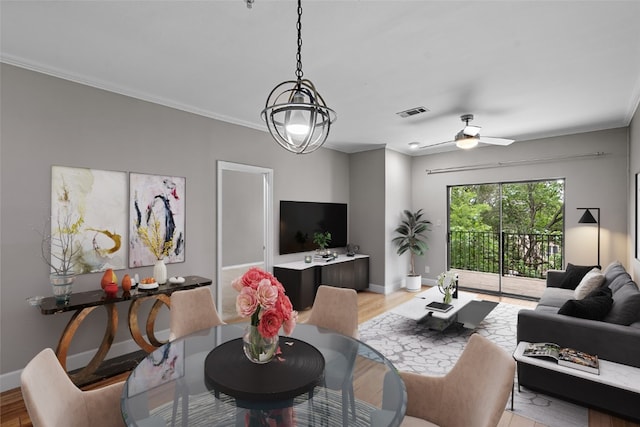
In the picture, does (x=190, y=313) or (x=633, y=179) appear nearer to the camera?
(x=190, y=313)

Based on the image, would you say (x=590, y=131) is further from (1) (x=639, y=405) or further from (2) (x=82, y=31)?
(2) (x=82, y=31)

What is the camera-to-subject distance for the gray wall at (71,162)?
2.71m

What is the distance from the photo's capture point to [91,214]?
123 inches

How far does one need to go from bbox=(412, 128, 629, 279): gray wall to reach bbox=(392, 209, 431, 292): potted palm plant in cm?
115

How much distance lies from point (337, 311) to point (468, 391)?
1.24 meters

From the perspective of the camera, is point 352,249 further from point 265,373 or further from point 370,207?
point 265,373

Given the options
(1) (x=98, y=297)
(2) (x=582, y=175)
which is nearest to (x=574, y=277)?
(2) (x=582, y=175)

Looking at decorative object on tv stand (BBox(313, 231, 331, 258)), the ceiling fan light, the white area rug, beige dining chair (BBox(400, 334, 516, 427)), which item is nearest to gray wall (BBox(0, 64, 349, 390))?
decorative object on tv stand (BBox(313, 231, 331, 258))

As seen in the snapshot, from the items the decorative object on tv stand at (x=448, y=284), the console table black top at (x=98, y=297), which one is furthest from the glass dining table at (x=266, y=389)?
the decorative object on tv stand at (x=448, y=284)

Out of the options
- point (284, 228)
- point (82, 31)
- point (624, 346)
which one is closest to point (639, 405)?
point (624, 346)

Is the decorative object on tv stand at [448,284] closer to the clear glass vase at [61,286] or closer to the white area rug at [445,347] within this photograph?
the white area rug at [445,347]

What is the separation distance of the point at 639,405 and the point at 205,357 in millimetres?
2921

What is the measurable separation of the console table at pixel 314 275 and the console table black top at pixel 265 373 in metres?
2.95

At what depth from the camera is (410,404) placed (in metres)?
1.62
